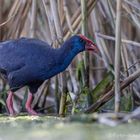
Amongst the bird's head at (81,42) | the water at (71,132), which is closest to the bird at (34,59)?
the bird's head at (81,42)

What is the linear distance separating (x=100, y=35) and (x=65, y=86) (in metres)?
0.94

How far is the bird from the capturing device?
513 cm

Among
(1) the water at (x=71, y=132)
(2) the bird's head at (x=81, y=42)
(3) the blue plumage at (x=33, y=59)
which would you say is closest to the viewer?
(1) the water at (x=71, y=132)

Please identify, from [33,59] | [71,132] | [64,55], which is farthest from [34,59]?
[71,132]

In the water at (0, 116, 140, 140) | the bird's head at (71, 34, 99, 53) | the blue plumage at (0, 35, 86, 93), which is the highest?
the bird's head at (71, 34, 99, 53)

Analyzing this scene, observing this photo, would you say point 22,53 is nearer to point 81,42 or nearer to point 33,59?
point 33,59

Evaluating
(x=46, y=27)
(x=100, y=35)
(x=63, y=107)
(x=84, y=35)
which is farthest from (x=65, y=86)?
(x=46, y=27)

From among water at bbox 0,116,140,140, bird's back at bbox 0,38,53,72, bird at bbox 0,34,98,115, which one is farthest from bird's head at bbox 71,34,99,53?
water at bbox 0,116,140,140

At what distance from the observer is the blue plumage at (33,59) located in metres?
5.13

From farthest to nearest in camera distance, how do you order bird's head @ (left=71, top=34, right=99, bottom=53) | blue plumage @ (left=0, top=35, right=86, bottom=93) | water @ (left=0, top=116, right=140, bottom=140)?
1. bird's head @ (left=71, top=34, right=99, bottom=53)
2. blue plumage @ (left=0, top=35, right=86, bottom=93)
3. water @ (left=0, top=116, right=140, bottom=140)

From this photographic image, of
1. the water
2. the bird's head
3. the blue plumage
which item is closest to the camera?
the water

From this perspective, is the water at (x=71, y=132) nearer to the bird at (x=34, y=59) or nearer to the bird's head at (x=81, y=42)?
the bird at (x=34, y=59)

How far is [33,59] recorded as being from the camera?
5.14 meters

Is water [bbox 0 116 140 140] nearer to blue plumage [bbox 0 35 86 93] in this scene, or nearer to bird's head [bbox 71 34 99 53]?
blue plumage [bbox 0 35 86 93]
